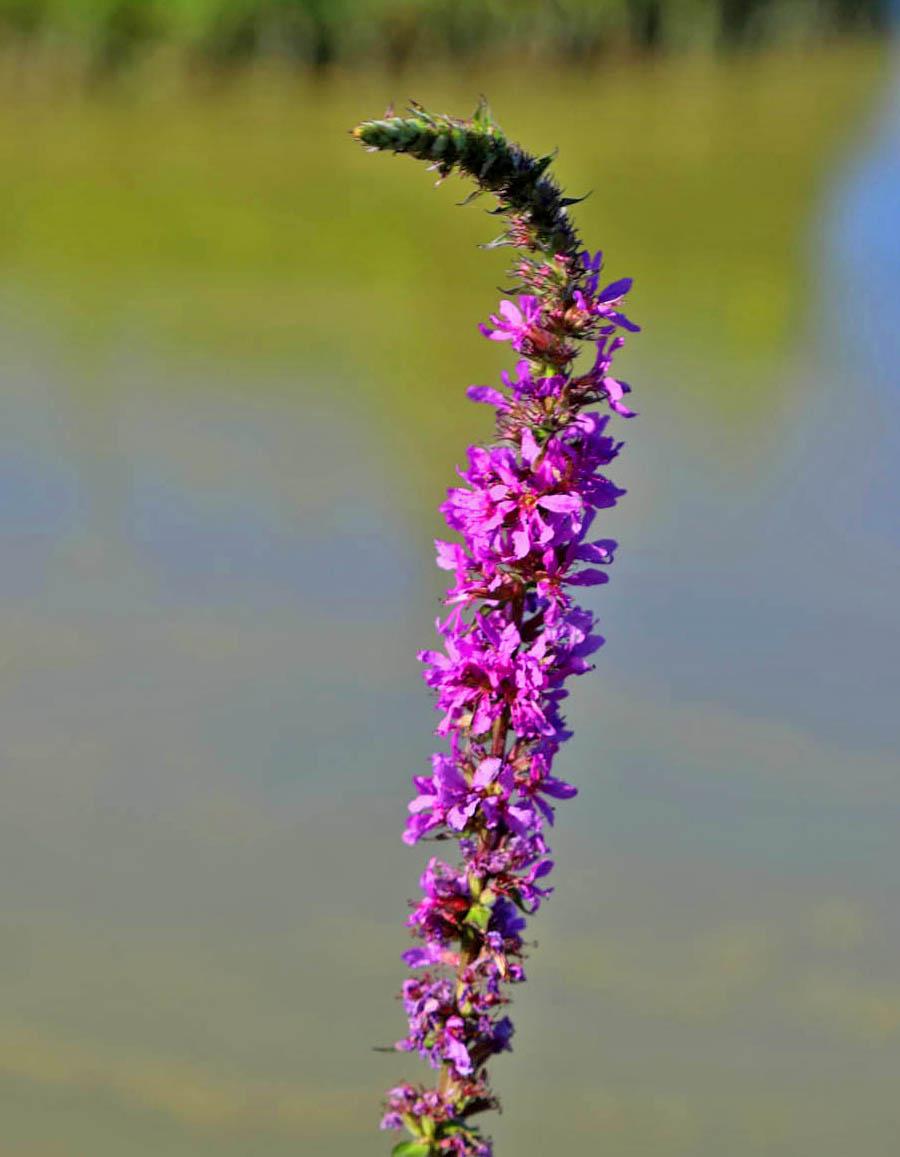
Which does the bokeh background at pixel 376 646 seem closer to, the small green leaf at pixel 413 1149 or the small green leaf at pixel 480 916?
the small green leaf at pixel 413 1149

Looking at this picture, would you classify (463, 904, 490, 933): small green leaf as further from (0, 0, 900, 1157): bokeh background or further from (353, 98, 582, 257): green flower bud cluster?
(0, 0, 900, 1157): bokeh background

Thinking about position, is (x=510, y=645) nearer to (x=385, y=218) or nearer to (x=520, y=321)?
(x=520, y=321)

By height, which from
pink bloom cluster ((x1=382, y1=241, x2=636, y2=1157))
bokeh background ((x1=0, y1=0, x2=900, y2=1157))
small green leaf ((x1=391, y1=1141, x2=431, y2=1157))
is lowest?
small green leaf ((x1=391, y1=1141, x2=431, y2=1157))

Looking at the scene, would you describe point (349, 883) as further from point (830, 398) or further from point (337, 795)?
point (830, 398)

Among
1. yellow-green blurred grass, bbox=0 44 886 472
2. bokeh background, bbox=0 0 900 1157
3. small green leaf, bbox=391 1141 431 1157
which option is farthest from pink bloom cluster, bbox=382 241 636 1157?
yellow-green blurred grass, bbox=0 44 886 472

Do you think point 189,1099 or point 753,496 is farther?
point 753,496

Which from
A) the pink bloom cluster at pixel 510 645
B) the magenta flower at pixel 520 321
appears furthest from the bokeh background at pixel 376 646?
the magenta flower at pixel 520 321

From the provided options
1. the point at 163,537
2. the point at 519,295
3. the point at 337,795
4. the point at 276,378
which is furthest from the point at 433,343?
the point at 519,295
